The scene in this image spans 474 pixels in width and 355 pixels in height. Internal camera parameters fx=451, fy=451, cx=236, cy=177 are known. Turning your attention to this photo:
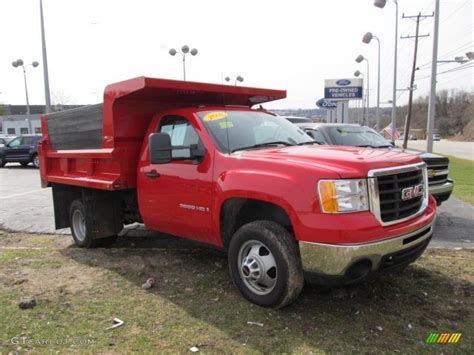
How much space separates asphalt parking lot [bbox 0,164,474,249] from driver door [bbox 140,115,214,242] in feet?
7.61

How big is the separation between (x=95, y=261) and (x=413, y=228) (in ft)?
13.3

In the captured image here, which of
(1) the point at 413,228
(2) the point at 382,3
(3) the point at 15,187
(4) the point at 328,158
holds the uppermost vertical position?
(2) the point at 382,3

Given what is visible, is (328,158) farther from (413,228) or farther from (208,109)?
(208,109)

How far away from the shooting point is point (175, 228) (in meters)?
5.23

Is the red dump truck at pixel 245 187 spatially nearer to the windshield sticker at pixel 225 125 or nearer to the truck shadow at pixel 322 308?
the windshield sticker at pixel 225 125

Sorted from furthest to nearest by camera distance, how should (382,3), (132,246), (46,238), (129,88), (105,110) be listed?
(382,3) → (46,238) → (132,246) → (105,110) → (129,88)

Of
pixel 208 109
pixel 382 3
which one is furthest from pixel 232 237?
pixel 382 3

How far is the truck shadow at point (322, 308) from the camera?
3688 millimetres

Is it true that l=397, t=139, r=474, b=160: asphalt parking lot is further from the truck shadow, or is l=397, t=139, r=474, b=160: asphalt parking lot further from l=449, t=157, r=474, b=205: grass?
the truck shadow

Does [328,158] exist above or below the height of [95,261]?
above

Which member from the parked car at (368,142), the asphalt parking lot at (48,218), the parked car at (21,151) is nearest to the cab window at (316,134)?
the parked car at (368,142)

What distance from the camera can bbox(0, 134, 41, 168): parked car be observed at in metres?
23.5

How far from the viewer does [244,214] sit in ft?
15.0

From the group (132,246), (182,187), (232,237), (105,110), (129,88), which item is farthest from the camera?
(132,246)
